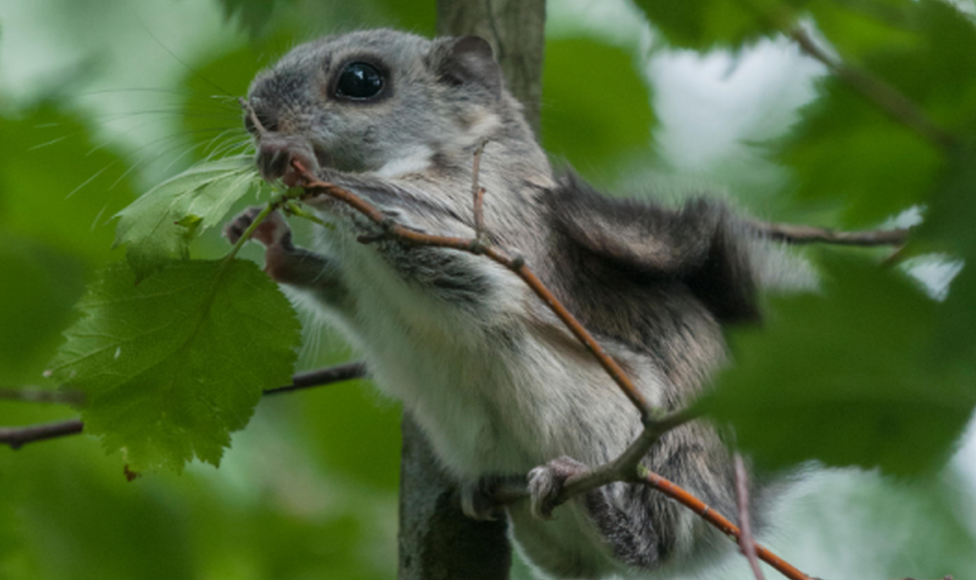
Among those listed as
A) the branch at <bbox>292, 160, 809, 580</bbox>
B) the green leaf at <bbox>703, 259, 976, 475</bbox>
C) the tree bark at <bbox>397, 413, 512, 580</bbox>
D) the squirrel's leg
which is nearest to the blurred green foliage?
the green leaf at <bbox>703, 259, 976, 475</bbox>

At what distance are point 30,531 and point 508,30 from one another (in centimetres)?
176

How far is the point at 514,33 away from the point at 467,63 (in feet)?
0.51

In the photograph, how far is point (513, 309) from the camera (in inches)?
84.4

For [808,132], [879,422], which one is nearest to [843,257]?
[879,422]

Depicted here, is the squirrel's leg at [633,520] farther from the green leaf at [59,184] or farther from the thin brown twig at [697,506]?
the green leaf at [59,184]

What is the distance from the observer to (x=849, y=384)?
0.54 m

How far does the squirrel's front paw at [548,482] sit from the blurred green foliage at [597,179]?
0.59 meters

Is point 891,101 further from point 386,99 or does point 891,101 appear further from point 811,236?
point 386,99

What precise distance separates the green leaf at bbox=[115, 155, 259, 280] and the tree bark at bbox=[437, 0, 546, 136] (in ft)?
3.95

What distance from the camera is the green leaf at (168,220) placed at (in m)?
1.48

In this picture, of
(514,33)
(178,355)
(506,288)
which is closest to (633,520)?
(506,288)

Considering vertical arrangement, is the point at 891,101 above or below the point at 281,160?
above

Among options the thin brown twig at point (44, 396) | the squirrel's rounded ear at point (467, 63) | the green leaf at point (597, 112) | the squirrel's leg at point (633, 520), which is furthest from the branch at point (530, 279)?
the green leaf at point (597, 112)

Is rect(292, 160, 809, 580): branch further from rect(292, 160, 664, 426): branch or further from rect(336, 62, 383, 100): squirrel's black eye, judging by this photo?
rect(336, 62, 383, 100): squirrel's black eye
